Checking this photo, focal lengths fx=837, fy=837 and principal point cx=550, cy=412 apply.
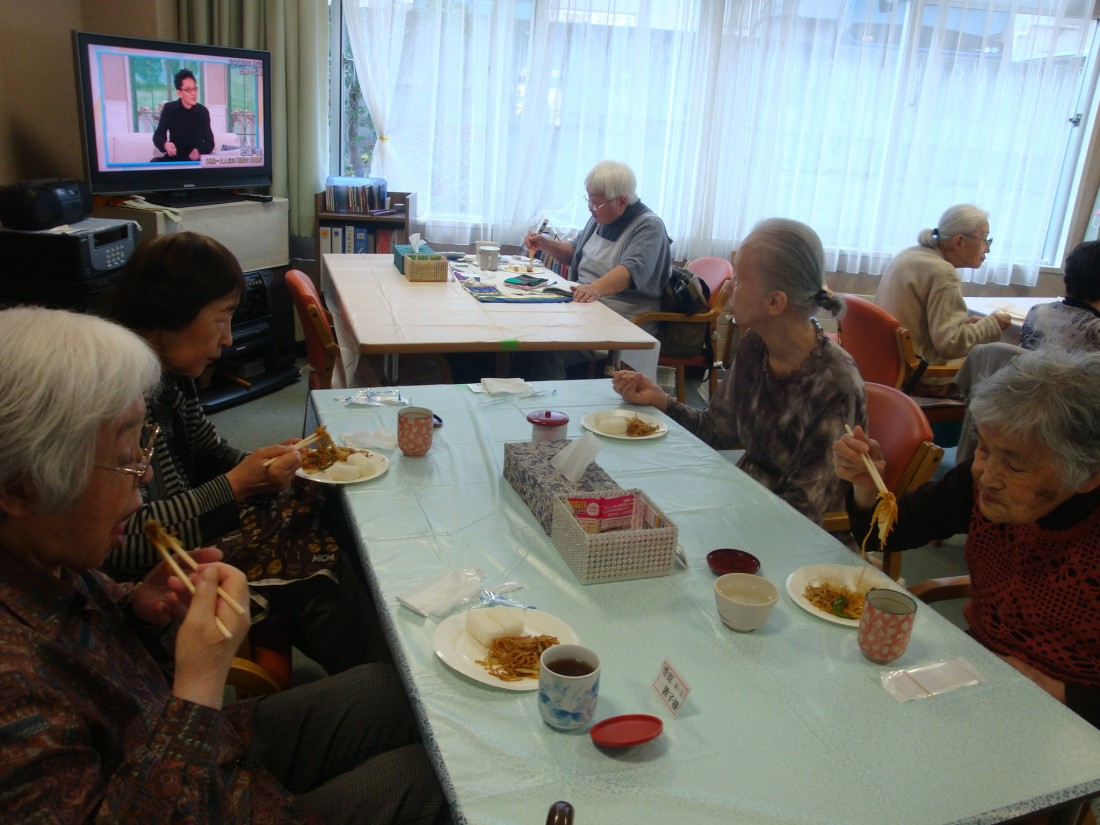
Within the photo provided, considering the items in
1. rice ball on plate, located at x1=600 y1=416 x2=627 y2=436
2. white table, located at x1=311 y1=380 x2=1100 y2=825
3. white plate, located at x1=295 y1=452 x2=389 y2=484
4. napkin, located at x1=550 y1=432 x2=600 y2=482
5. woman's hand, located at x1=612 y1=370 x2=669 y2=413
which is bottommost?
white table, located at x1=311 y1=380 x2=1100 y2=825

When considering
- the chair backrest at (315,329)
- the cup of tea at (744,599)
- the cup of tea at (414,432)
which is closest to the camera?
the cup of tea at (744,599)

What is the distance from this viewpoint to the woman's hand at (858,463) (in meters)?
1.59

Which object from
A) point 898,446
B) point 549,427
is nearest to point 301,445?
point 549,427

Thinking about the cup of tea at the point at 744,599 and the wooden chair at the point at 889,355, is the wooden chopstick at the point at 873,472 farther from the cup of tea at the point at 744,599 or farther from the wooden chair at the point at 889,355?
the wooden chair at the point at 889,355

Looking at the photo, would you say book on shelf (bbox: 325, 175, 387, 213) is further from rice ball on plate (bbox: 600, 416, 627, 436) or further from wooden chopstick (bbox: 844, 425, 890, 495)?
wooden chopstick (bbox: 844, 425, 890, 495)

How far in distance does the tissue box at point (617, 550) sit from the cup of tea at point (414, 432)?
0.49 meters

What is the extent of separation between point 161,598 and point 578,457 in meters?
0.75

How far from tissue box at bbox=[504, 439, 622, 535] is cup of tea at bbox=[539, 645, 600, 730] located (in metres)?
0.47

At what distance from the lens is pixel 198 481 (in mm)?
1970

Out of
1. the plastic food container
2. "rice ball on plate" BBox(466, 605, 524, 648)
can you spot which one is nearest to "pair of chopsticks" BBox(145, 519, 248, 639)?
"rice ball on plate" BBox(466, 605, 524, 648)

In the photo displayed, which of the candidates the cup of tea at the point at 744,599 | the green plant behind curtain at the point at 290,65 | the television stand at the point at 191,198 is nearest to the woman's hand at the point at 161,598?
the cup of tea at the point at 744,599

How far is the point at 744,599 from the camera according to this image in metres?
1.33

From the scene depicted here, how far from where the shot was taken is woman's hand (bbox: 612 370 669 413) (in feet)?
7.38

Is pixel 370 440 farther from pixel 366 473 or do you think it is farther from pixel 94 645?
pixel 94 645
